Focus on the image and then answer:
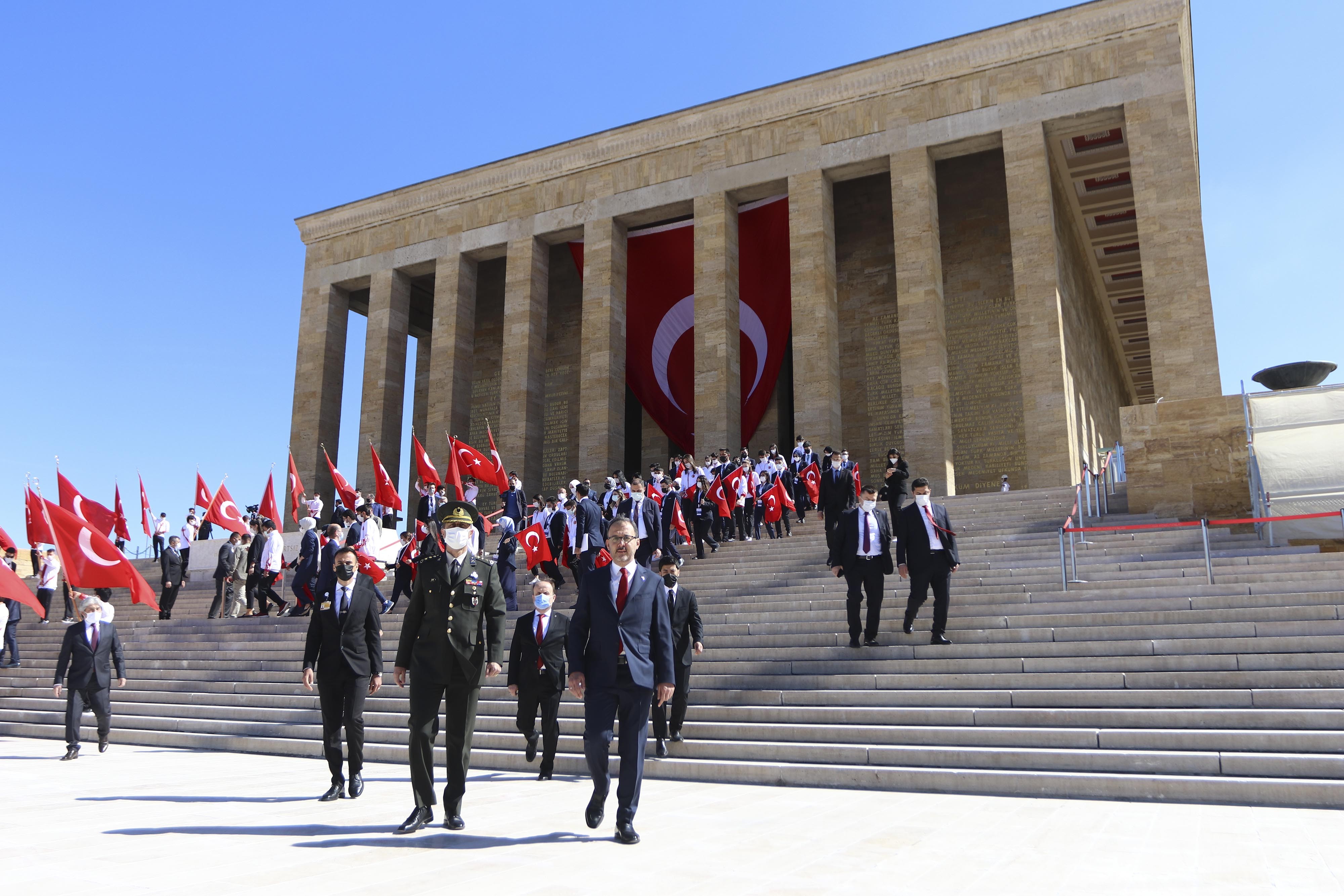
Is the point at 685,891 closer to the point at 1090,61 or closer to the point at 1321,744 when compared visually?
the point at 1321,744

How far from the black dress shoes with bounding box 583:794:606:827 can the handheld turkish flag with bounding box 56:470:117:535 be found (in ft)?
A: 41.5

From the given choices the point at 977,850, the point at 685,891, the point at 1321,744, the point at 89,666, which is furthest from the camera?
the point at 89,666

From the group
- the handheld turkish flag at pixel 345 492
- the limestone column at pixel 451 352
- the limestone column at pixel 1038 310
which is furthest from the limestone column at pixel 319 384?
the limestone column at pixel 1038 310

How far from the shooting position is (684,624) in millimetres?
7199

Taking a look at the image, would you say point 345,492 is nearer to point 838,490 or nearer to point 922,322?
point 838,490

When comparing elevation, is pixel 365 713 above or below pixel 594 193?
below

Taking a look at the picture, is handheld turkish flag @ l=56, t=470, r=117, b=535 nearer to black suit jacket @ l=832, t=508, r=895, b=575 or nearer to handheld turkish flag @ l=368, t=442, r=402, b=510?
handheld turkish flag @ l=368, t=442, r=402, b=510

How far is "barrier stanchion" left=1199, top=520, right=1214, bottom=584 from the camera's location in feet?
27.6

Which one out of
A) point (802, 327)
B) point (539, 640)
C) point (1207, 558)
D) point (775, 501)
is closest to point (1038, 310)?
point (802, 327)

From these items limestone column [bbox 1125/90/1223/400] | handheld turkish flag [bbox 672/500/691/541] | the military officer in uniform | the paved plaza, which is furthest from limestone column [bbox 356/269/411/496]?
the military officer in uniform

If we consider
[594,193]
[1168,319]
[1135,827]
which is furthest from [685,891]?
[594,193]

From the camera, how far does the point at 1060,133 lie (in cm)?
2172

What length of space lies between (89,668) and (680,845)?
6.84m

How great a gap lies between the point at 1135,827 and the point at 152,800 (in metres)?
5.66
